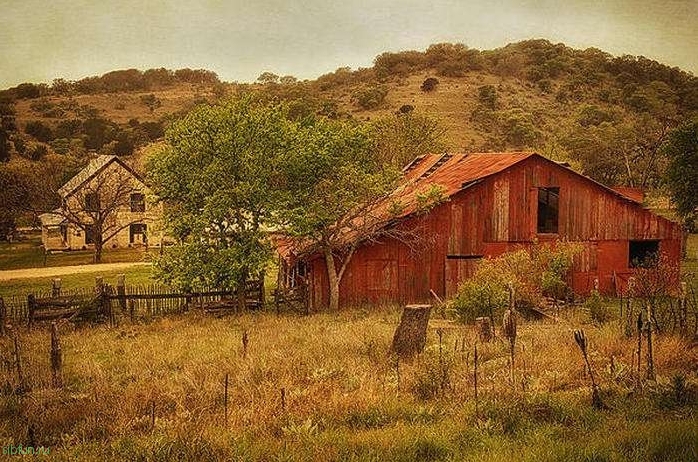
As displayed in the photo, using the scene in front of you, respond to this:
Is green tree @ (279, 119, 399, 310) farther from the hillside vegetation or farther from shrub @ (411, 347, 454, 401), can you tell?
the hillside vegetation

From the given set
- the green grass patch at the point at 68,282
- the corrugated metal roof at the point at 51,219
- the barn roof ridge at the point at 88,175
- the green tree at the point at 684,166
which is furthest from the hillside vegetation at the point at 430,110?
the green grass patch at the point at 68,282

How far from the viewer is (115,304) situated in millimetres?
22922

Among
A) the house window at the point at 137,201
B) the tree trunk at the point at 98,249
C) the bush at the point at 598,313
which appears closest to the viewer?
the bush at the point at 598,313

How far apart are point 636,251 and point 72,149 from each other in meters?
57.5

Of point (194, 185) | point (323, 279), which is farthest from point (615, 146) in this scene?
point (194, 185)

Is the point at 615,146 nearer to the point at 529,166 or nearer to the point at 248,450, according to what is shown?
the point at 529,166

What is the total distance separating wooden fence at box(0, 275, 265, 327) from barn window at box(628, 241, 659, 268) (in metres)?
18.7

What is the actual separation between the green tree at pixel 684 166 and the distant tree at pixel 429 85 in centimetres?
5551

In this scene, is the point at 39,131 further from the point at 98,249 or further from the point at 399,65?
the point at 399,65

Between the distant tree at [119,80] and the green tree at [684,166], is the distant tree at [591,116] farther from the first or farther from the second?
the distant tree at [119,80]

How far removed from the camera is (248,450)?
6238mm

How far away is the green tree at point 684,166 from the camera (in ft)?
101

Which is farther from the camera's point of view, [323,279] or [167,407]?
[323,279]

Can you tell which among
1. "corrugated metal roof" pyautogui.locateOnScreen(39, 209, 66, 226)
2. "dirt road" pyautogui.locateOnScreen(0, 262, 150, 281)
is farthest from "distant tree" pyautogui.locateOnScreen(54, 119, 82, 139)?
"dirt road" pyautogui.locateOnScreen(0, 262, 150, 281)
